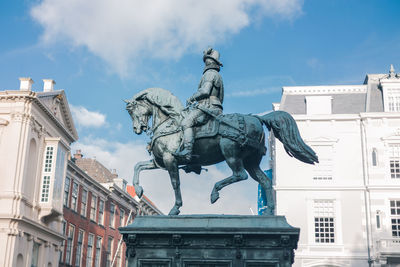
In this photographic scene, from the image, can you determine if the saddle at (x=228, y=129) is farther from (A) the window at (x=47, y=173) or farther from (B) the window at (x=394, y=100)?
(B) the window at (x=394, y=100)

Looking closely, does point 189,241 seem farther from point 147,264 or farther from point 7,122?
point 7,122

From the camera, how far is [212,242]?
373 inches

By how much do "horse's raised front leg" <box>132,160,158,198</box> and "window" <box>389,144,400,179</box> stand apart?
27142 millimetres

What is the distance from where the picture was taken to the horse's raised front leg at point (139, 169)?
1039cm

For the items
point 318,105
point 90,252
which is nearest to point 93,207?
point 90,252

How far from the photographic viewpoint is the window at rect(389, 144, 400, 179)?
34.2m

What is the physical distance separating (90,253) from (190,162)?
1395 inches

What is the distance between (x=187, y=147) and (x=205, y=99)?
1.20 meters

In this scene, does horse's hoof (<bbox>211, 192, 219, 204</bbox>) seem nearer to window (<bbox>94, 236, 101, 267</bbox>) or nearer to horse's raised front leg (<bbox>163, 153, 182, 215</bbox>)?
horse's raised front leg (<bbox>163, 153, 182, 215</bbox>)

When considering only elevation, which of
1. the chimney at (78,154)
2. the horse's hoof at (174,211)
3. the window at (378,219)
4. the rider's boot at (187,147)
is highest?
the chimney at (78,154)

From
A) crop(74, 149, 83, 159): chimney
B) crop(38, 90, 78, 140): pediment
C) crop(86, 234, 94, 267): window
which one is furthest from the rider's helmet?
crop(74, 149, 83, 159): chimney

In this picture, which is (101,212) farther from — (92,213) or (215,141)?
(215,141)

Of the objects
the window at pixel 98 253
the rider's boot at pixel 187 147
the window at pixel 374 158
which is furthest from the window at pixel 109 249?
the rider's boot at pixel 187 147

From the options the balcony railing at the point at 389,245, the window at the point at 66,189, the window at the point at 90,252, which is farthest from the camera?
the window at the point at 90,252
